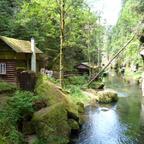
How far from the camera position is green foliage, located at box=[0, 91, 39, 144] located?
46.0ft

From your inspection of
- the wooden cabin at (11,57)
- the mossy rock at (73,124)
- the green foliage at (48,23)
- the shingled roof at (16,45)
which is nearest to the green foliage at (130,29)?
the green foliage at (48,23)

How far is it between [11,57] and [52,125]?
15.8 metres

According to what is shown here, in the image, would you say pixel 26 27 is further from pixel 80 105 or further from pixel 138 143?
pixel 138 143

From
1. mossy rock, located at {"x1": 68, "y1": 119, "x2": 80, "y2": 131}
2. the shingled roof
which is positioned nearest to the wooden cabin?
the shingled roof

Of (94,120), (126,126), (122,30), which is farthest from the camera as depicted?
(122,30)

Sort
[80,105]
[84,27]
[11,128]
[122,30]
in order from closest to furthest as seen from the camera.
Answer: [11,128] < [80,105] < [84,27] < [122,30]

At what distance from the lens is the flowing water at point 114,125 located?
19.3 m

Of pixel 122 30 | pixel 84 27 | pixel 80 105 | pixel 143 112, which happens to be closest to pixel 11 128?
pixel 80 105

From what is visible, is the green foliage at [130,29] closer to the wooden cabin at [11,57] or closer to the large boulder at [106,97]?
the large boulder at [106,97]

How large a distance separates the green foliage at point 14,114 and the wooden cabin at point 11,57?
11.7 meters

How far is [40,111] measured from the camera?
1727cm

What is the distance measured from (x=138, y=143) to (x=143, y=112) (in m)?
10.1

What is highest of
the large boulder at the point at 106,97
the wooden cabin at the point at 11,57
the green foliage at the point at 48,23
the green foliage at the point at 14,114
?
the green foliage at the point at 48,23

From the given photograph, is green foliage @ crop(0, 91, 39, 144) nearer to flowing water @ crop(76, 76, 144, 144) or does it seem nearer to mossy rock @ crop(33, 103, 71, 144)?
mossy rock @ crop(33, 103, 71, 144)
